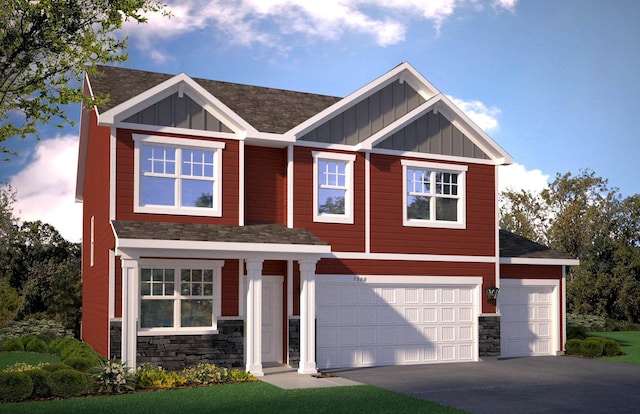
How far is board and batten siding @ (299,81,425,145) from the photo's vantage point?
20047mm

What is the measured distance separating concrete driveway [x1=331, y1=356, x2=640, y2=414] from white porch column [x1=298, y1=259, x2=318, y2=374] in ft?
3.34

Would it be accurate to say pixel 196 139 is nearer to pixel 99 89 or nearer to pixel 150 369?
pixel 99 89

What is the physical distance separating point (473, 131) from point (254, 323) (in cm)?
907

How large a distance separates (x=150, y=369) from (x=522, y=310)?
12.1 m

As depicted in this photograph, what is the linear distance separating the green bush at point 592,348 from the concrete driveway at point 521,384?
0.68m

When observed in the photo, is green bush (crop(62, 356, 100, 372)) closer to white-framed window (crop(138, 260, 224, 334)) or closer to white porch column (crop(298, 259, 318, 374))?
white-framed window (crop(138, 260, 224, 334))

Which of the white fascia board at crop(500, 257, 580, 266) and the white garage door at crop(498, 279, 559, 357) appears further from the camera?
the white garage door at crop(498, 279, 559, 357)

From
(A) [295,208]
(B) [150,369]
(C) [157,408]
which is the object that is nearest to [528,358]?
(A) [295,208]

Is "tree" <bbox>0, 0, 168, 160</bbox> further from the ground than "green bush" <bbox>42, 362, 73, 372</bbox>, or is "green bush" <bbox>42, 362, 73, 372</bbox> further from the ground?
"tree" <bbox>0, 0, 168, 160</bbox>

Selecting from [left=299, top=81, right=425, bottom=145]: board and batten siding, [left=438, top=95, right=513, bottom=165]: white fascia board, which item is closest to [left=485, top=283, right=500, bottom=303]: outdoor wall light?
[left=438, top=95, right=513, bottom=165]: white fascia board

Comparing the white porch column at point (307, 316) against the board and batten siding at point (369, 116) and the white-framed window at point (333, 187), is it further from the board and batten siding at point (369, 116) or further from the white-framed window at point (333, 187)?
the board and batten siding at point (369, 116)

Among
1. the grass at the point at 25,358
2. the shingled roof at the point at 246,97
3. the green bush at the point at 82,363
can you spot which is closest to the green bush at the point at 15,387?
the green bush at the point at 82,363

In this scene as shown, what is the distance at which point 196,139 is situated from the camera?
18406mm

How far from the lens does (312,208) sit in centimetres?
1961
